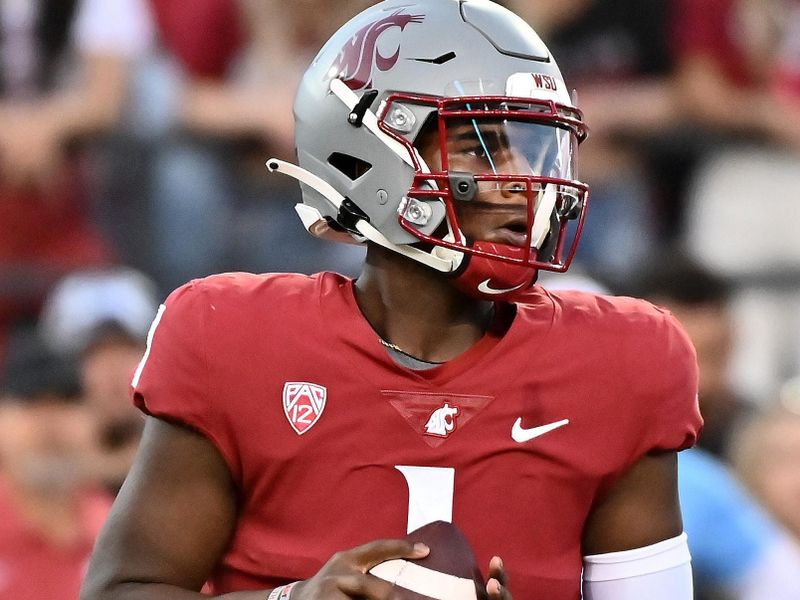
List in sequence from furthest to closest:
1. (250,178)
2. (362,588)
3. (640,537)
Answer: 1. (250,178)
2. (640,537)
3. (362,588)

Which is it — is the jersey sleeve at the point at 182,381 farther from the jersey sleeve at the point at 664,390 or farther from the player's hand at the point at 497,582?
the jersey sleeve at the point at 664,390

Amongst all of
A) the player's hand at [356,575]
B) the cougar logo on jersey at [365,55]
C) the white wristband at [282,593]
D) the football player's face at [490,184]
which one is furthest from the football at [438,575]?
the cougar logo on jersey at [365,55]

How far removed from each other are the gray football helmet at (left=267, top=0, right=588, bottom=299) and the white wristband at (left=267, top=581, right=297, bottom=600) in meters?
0.50

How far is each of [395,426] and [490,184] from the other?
1.21 feet

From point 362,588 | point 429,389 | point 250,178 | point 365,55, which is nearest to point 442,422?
point 429,389

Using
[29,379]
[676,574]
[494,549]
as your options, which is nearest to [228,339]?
[494,549]

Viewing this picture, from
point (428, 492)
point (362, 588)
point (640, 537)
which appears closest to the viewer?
point (362, 588)

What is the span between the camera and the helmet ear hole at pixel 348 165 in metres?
2.28

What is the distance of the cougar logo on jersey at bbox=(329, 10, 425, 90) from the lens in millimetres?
2244

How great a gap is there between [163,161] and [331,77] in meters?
2.69

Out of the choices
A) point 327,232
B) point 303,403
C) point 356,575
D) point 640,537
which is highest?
point 327,232

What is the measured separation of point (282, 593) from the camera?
1978mm

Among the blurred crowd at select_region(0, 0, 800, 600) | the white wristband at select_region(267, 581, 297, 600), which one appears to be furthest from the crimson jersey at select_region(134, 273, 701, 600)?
the blurred crowd at select_region(0, 0, 800, 600)

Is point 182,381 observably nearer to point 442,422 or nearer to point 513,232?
point 442,422
